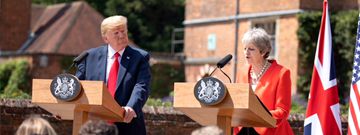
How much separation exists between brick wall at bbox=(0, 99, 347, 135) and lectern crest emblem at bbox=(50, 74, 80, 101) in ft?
11.4

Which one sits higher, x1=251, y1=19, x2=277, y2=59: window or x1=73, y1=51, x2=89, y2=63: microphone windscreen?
x1=73, y1=51, x2=89, y2=63: microphone windscreen

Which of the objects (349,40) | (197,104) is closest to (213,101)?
(197,104)

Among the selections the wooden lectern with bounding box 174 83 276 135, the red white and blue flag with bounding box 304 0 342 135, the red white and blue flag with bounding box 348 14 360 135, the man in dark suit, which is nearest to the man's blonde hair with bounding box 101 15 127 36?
the man in dark suit

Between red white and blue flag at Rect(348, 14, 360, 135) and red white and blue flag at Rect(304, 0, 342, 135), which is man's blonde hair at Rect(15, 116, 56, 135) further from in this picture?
red white and blue flag at Rect(348, 14, 360, 135)

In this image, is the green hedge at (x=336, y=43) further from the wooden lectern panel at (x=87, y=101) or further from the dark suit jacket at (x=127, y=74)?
the wooden lectern panel at (x=87, y=101)

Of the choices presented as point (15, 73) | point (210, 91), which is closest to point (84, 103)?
point (210, 91)

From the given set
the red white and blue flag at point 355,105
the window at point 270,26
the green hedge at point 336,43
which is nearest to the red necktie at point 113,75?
the red white and blue flag at point 355,105

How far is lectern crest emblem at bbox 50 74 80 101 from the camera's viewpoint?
5746 millimetres

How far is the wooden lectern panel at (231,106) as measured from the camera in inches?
220

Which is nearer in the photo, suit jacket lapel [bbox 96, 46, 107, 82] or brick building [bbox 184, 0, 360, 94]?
suit jacket lapel [bbox 96, 46, 107, 82]

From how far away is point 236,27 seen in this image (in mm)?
32906

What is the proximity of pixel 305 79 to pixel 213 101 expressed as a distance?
2420 cm

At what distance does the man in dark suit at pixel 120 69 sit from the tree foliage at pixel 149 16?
148ft

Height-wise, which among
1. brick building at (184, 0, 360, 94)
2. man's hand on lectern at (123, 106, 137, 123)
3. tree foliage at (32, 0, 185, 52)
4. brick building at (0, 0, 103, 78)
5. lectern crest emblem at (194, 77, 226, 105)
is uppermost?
lectern crest emblem at (194, 77, 226, 105)
